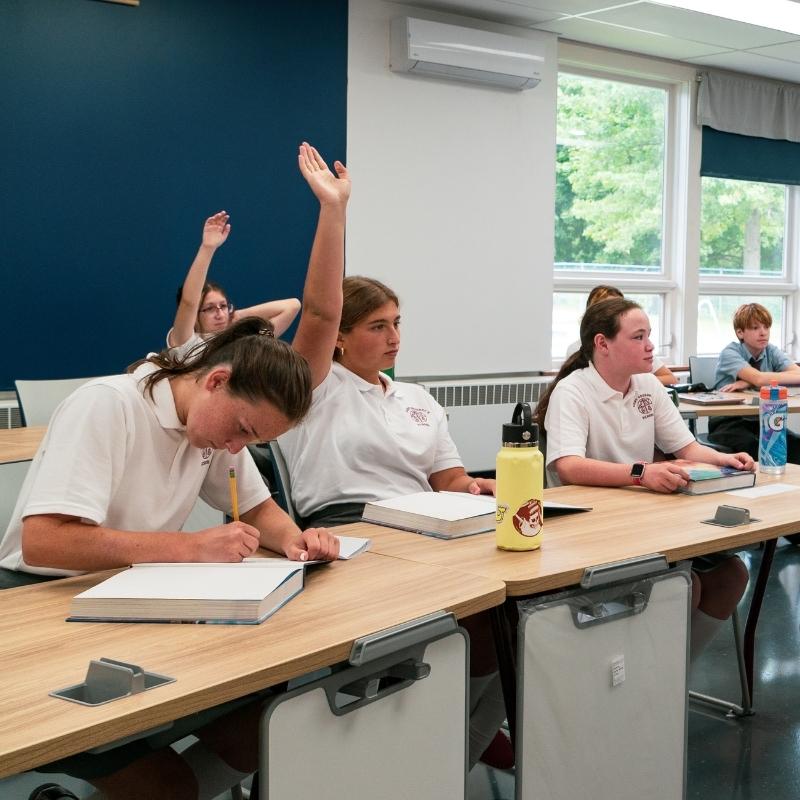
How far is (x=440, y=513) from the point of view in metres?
2.09

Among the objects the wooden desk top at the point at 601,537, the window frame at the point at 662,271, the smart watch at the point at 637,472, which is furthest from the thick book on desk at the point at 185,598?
the window frame at the point at 662,271

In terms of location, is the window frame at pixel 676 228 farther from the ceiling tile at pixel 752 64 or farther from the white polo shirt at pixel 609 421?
the white polo shirt at pixel 609 421

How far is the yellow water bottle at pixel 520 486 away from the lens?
186 cm

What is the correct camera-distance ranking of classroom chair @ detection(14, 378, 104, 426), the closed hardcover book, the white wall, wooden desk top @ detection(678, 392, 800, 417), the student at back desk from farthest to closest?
the white wall < the student at back desk < wooden desk top @ detection(678, 392, 800, 417) < classroom chair @ detection(14, 378, 104, 426) < the closed hardcover book

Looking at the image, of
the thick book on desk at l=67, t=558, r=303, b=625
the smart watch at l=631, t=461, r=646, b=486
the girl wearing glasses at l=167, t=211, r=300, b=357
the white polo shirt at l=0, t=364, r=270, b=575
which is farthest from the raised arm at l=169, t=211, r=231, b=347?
the thick book on desk at l=67, t=558, r=303, b=625

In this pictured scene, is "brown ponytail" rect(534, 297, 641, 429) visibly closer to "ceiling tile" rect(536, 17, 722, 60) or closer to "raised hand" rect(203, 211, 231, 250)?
"raised hand" rect(203, 211, 231, 250)

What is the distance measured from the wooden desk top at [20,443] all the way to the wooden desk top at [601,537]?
1299 millimetres

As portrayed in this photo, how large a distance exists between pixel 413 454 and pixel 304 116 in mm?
3385

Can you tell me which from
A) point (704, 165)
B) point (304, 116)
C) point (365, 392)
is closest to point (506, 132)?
point (304, 116)

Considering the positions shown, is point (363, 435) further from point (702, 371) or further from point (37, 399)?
point (702, 371)

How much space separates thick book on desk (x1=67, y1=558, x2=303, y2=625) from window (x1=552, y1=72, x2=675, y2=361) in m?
5.42

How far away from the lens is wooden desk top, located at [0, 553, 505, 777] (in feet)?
3.53

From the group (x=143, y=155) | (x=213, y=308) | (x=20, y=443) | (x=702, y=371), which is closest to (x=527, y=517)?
(x=20, y=443)

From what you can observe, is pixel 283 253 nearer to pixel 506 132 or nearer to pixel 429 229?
pixel 429 229
